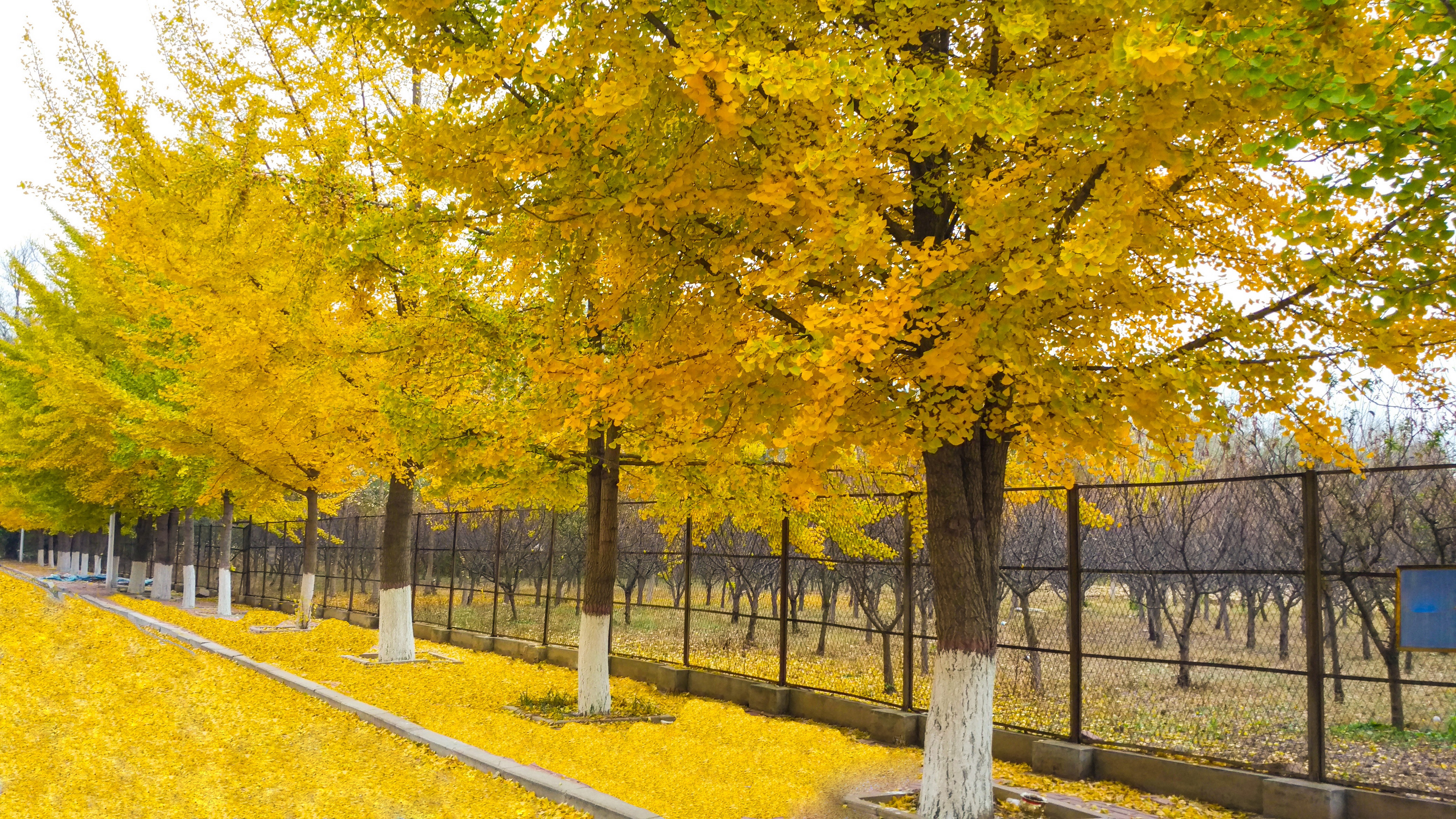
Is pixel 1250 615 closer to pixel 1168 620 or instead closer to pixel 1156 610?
pixel 1156 610

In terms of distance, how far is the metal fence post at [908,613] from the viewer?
10.4 m

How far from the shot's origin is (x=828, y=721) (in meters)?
11.1

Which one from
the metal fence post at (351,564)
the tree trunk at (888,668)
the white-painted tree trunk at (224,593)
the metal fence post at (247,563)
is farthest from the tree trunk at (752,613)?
the metal fence post at (247,563)

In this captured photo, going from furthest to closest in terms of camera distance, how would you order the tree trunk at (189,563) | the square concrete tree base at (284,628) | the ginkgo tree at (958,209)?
the tree trunk at (189,563) < the square concrete tree base at (284,628) < the ginkgo tree at (958,209)

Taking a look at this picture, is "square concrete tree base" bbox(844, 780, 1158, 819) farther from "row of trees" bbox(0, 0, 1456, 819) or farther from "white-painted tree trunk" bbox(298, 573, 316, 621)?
"white-painted tree trunk" bbox(298, 573, 316, 621)

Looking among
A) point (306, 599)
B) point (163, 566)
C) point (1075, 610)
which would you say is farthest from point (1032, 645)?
point (163, 566)

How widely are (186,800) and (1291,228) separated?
6.49 meters

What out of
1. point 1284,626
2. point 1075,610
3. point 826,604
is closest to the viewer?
point 1075,610

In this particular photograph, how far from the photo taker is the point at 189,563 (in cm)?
2548

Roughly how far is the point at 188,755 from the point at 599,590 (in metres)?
4.88

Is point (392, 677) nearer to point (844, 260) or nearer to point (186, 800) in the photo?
point (186, 800)

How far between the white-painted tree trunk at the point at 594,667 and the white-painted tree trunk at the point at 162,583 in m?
20.9

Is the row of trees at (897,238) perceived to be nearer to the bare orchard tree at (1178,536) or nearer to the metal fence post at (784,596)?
the metal fence post at (784,596)

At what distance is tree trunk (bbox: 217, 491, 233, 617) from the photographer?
2312 centimetres
